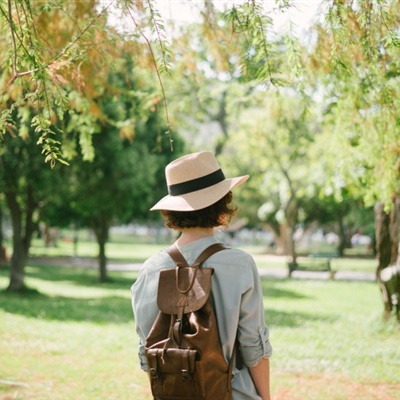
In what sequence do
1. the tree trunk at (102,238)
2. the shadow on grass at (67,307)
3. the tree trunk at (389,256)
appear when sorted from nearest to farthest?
the tree trunk at (389,256) < the shadow on grass at (67,307) < the tree trunk at (102,238)

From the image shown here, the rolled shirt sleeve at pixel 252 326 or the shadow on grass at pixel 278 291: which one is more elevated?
the rolled shirt sleeve at pixel 252 326

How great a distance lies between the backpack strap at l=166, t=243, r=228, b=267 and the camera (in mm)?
2633

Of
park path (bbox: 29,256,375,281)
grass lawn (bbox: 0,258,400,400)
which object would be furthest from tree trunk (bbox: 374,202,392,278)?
park path (bbox: 29,256,375,281)

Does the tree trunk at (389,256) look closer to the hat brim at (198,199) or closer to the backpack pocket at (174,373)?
the hat brim at (198,199)

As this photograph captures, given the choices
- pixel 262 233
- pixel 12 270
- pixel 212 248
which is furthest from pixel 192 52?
pixel 262 233

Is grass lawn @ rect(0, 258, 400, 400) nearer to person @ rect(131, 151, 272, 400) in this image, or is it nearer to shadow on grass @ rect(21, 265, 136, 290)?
person @ rect(131, 151, 272, 400)

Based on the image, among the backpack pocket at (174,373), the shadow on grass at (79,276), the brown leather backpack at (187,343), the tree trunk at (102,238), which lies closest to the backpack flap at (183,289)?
the brown leather backpack at (187,343)

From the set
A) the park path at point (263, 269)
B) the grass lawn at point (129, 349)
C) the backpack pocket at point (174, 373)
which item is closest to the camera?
the backpack pocket at point (174, 373)

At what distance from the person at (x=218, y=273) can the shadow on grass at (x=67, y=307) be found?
34.2ft

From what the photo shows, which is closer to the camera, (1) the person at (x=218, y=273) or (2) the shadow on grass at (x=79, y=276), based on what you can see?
(1) the person at (x=218, y=273)

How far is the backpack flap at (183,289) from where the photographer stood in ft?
8.36

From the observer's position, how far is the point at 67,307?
15656mm

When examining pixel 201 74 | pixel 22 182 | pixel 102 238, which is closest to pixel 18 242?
pixel 22 182

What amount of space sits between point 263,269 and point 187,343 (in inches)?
1150
